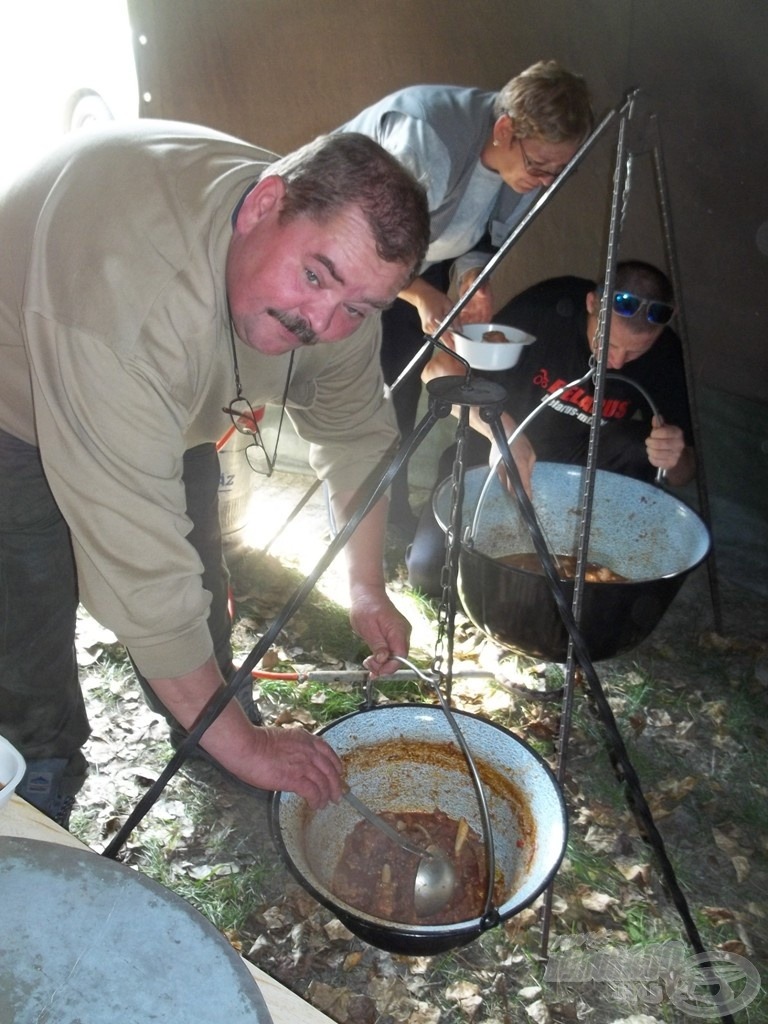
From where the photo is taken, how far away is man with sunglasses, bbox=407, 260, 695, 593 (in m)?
2.66

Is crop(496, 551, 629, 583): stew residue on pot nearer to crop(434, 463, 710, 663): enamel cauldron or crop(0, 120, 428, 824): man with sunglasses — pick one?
crop(434, 463, 710, 663): enamel cauldron

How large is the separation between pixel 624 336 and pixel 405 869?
1.77m

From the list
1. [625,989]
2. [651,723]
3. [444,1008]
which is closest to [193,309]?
[444,1008]

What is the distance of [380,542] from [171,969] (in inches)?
47.1

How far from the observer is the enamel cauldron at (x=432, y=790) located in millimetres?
1467

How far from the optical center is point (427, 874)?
1638mm

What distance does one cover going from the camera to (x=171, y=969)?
75cm

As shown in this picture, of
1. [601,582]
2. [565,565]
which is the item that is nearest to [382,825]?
[601,582]

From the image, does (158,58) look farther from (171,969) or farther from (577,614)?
(171,969)

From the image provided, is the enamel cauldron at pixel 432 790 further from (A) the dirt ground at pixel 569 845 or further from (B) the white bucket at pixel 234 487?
(B) the white bucket at pixel 234 487

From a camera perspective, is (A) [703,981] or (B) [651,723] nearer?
(A) [703,981]

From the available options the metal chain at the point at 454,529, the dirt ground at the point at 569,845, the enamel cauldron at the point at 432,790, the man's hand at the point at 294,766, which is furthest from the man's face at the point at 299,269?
the dirt ground at the point at 569,845

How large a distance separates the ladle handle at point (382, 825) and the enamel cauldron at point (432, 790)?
84mm

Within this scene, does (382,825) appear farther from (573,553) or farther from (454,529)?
(573,553)
